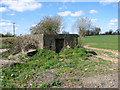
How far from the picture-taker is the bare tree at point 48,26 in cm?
1305

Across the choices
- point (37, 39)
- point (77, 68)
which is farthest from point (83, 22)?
point (77, 68)

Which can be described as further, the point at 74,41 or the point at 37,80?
the point at 74,41

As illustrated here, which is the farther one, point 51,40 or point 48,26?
point 48,26

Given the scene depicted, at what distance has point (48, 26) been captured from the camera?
13.1 meters

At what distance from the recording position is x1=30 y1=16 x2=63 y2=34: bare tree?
42.8 ft

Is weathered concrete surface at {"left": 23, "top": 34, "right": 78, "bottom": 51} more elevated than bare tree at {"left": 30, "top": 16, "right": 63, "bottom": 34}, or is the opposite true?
bare tree at {"left": 30, "top": 16, "right": 63, "bottom": 34}

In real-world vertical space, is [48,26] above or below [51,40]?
above

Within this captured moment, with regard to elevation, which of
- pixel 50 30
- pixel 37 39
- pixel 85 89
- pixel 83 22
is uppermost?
pixel 83 22

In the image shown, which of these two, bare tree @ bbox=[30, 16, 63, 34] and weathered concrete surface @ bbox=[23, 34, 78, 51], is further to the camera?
bare tree @ bbox=[30, 16, 63, 34]

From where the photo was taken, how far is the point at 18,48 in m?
10.8

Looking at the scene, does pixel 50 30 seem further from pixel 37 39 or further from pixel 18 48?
pixel 18 48

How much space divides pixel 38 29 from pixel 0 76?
778 cm

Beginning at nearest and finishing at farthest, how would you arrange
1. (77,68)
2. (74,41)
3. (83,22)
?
(77,68)
(74,41)
(83,22)

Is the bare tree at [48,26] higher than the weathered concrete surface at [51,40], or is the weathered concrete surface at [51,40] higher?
the bare tree at [48,26]
